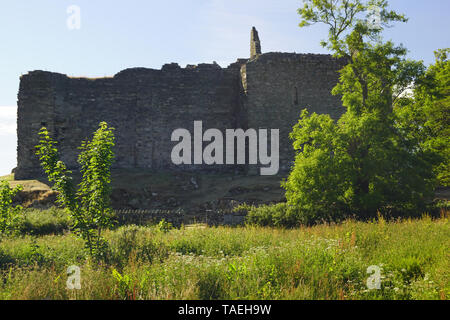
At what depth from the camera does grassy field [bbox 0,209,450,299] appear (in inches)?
195

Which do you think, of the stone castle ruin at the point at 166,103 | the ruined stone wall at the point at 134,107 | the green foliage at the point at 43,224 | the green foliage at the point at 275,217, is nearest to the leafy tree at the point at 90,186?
the green foliage at the point at 43,224

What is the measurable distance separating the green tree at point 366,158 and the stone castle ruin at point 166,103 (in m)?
7.30

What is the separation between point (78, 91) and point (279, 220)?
51.5 ft

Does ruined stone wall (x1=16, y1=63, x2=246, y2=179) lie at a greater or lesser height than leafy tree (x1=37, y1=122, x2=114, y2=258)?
greater

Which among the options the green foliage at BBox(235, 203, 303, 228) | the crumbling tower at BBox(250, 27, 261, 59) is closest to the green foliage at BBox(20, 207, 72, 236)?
the green foliage at BBox(235, 203, 303, 228)

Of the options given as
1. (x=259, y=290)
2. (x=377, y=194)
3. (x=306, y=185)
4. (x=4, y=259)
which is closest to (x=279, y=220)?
(x=306, y=185)

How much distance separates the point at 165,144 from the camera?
21.2 meters

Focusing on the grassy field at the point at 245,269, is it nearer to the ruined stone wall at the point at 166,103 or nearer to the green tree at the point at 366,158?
the green tree at the point at 366,158

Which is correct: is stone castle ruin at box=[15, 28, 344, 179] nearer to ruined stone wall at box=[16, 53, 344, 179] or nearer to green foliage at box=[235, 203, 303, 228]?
ruined stone wall at box=[16, 53, 344, 179]

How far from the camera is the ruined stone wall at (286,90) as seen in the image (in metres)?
19.5

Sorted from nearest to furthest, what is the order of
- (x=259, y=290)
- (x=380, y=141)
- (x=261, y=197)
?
(x=259, y=290) → (x=380, y=141) → (x=261, y=197)

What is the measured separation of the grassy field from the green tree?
2848 millimetres

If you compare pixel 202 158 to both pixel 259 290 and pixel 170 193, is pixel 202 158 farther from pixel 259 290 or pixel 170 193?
pixel 259 290

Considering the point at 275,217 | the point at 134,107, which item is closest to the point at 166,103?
the point at 134,107
